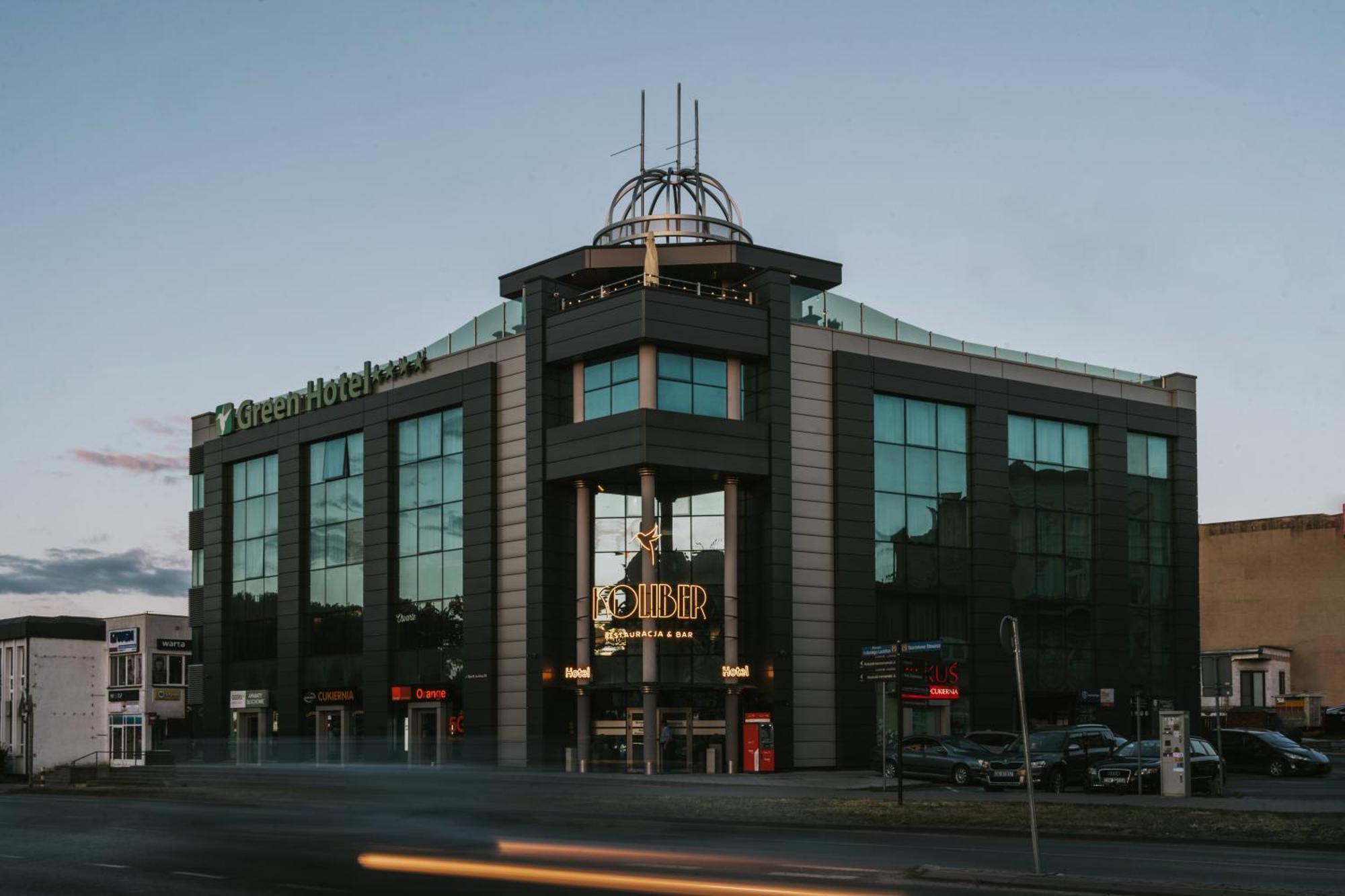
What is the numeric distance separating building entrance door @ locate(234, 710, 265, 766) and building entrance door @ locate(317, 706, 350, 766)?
3.61 metres

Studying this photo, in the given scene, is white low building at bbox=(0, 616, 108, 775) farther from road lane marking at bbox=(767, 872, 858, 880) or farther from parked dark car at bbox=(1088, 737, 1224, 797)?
road lane marking at bbox=(767, 872, 858, 880)

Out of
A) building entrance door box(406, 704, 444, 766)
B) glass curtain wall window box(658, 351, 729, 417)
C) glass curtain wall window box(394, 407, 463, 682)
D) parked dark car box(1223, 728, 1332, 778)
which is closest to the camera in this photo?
parked dark car box(1223, 728, 1332, 778)

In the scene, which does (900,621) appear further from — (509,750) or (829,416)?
(509,750)

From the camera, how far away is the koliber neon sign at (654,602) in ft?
176

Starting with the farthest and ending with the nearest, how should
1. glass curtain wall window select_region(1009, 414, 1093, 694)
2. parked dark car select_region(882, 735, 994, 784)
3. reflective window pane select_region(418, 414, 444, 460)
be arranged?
1. glass curtain wall window select_region(1009, 414, 1093, 694)
2. reflective window pane select_region(418, 414, 444, 460)
3. parked dark car select_region(882, 735, 994, 784)

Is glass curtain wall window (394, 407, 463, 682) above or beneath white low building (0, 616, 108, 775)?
above

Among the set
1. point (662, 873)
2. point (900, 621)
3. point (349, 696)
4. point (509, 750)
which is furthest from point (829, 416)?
point (662, 873)

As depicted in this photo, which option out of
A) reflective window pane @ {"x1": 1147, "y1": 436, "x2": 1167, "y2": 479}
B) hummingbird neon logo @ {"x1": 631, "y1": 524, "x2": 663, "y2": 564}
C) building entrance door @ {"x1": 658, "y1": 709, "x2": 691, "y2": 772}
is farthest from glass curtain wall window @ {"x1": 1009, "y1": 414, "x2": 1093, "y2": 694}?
hummingbird neon logo @ {"x1": 631, "y1": 524, "x2": 663, "y2": 564}

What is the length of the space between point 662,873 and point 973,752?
82.5 feet

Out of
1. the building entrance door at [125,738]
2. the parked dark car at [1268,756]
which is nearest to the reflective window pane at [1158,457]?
the parked dark car at [1268,756]

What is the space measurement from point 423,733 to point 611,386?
17.6m

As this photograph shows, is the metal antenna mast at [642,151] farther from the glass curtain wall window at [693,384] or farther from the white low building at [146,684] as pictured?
the white low building at [146,684]

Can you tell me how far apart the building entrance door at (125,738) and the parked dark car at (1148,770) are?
202ft

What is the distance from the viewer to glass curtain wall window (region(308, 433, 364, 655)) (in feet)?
221
